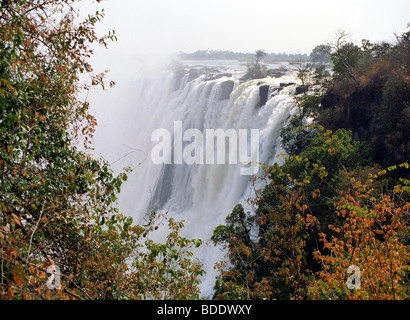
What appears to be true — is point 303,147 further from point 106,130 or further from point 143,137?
point 106,130

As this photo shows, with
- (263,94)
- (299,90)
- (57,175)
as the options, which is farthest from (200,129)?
(57,175)

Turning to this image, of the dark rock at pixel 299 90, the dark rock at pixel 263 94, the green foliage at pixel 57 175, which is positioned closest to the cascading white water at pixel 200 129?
the dark rock at pixel 263 94

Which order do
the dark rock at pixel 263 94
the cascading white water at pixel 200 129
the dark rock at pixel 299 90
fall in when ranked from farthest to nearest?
the dark rock at pixel 263 94
the dark rock at pixel 299 90
the cascading white water at pixel 200 129

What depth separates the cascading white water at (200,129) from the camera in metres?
19.2

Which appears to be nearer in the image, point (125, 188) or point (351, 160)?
point (351, 160)

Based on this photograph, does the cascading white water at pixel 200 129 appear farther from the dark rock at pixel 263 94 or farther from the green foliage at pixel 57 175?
the green foliage at pixel 57 175

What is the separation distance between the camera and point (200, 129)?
92.1 ft

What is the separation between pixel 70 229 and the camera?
4.41m

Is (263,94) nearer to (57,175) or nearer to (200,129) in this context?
(200,129)

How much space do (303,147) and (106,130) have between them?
33.9 meters

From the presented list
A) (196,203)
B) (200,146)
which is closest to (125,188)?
(200,146)

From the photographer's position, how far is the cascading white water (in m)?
19.2

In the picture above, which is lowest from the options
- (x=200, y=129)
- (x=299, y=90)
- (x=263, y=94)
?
(x=299, y=90)
